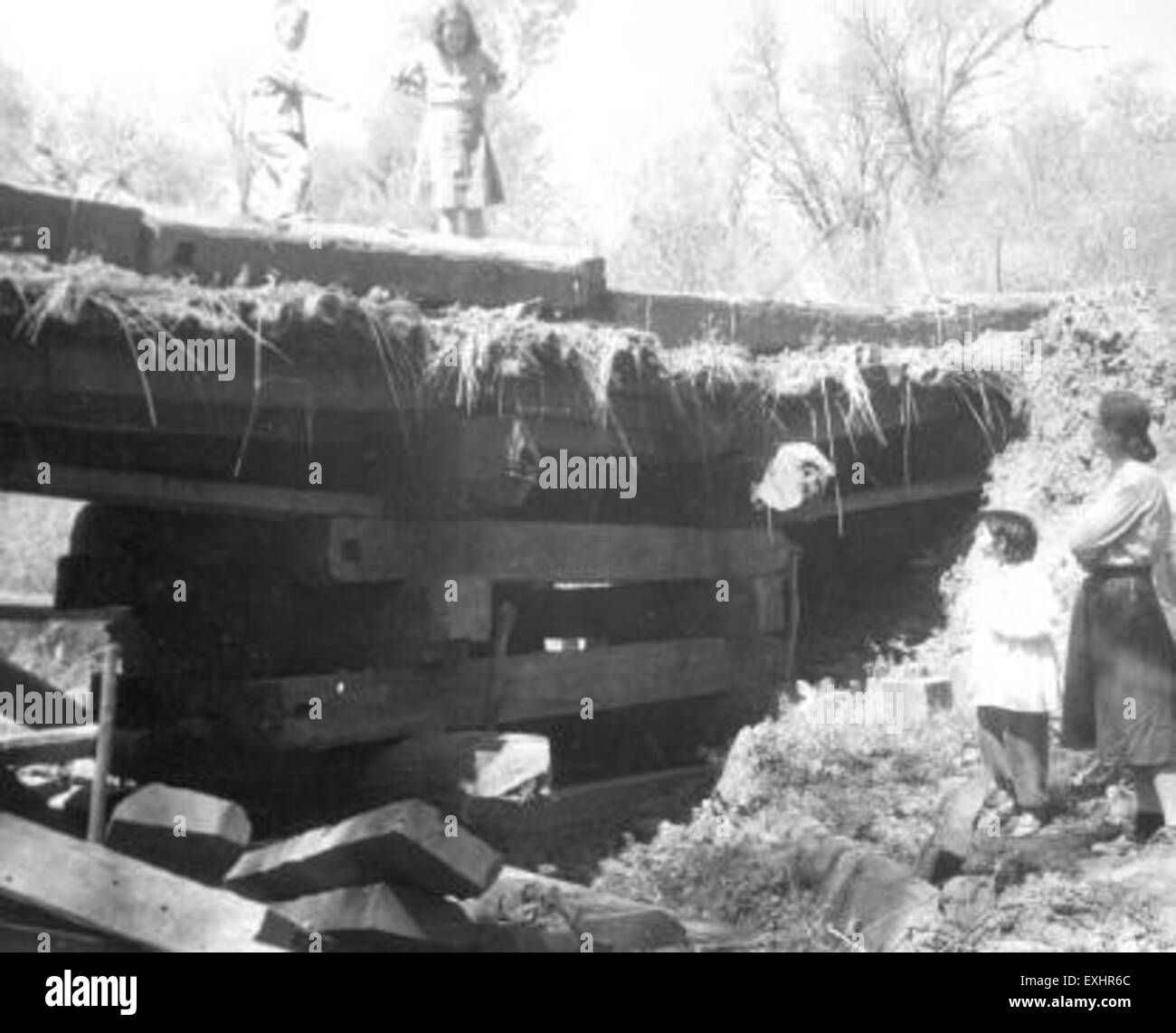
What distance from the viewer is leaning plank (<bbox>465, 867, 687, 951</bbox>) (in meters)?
5.21

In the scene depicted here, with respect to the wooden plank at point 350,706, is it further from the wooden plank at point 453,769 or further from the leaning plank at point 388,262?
the leaning plank at point 388,262

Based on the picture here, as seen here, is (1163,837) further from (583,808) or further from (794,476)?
(583,808)

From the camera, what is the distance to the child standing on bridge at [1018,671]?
670 cm

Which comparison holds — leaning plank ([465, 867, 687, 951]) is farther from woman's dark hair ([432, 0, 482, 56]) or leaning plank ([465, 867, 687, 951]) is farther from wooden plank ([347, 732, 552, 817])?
woman's dark hair ([432, 0, 482, 56])

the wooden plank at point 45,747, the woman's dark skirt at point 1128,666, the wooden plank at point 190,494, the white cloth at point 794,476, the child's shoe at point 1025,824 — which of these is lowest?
the child's shoe at point 1025,824

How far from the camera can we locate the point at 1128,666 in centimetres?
622

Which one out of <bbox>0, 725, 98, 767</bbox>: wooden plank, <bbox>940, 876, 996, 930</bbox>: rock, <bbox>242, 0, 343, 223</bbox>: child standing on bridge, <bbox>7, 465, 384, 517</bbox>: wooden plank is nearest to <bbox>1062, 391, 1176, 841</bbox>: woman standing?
<bbox>940, 876, 996, 930</bbox>: rock

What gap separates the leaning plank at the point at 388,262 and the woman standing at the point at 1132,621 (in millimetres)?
2484

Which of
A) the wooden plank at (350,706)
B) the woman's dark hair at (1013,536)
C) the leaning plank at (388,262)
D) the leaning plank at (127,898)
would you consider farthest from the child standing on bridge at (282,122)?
the leaning plank at (127,898)

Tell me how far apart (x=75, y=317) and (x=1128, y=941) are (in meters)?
4.03

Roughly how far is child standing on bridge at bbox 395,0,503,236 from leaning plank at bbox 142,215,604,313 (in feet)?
14.3

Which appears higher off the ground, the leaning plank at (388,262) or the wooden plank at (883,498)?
the leaning plank at (388,262)

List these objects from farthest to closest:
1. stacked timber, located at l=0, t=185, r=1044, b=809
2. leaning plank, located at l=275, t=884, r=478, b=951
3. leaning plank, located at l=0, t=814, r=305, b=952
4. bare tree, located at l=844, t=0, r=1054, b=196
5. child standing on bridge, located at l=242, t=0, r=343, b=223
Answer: bare tree, located at l=844, t=0, r=1054, b=196
child standing on bridge, located at l=242, t=0, r=343, b=223
stacked timber, located at l=0, t=185, r=1044, b=809
leaning plank, located at l=275, t=884, r=478, b=951
leaning plank, located at l=0, t=814, r=305, b=952
